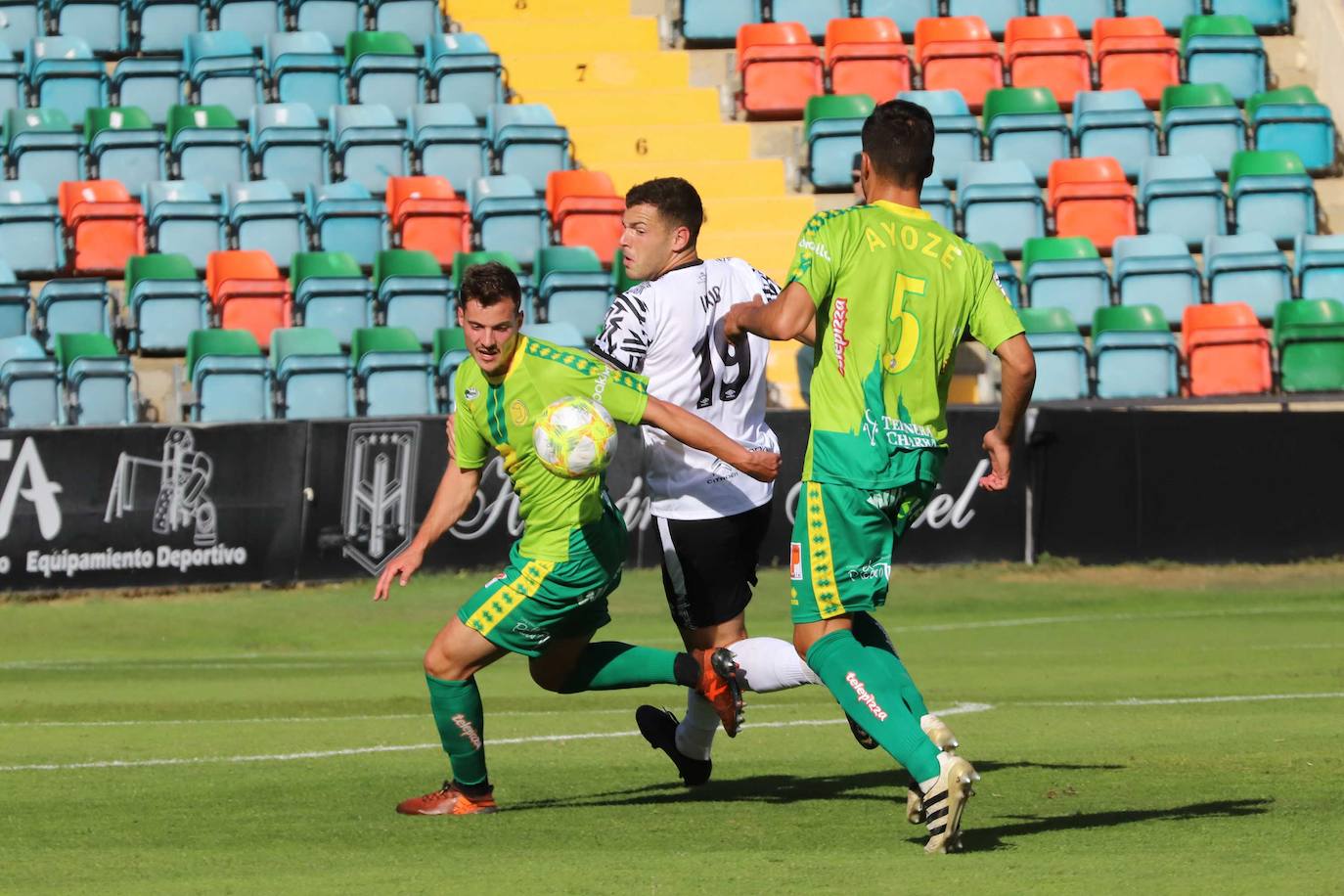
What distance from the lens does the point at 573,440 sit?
6.24 meters

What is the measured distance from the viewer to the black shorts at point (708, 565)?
23.5ft

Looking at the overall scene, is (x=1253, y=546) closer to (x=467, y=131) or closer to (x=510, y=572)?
(x=467, y=131)

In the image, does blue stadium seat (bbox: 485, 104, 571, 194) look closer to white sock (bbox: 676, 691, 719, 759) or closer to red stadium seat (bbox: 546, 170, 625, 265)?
red stadium seat (bbox: 546, 170, 625, 265)

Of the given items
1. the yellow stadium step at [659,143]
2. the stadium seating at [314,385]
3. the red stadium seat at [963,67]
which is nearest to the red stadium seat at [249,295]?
the stadium seating at [314,385]

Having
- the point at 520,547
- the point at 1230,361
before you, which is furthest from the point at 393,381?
the point at 520,547

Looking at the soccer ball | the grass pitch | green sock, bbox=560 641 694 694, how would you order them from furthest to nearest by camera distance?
1. green sock, bbox=560 641 694 694
2. the soccer ball
3. the grass pitch

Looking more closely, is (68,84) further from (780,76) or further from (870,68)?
(870,68)

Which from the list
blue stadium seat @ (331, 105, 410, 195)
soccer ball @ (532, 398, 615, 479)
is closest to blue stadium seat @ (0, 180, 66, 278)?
blue stadium seat @ (331, 105, 410, 195)

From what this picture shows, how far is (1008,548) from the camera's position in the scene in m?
16.9

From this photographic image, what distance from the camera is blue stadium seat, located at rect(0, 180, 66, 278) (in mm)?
19938

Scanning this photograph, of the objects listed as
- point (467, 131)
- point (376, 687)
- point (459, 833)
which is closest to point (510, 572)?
point (459, 833)

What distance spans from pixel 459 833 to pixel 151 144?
54.6ft

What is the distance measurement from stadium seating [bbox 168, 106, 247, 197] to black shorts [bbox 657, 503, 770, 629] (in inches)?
598

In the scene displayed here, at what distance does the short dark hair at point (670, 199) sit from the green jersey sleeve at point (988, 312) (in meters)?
A: 1.55
